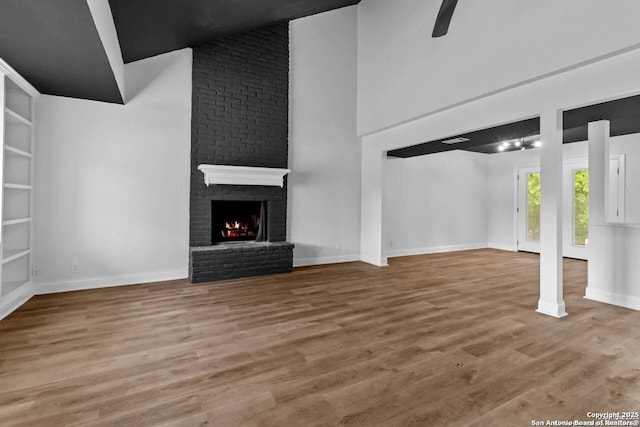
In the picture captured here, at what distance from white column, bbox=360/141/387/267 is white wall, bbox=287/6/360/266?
0.42 feet

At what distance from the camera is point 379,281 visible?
4602 mm

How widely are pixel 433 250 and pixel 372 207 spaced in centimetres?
229

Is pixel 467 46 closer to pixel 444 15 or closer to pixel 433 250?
A: pixel 444 15

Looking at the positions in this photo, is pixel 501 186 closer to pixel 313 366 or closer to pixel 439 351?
pixel 439 351

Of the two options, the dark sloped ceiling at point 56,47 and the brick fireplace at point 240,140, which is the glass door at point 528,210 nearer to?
the brick fireplace at point 240,140

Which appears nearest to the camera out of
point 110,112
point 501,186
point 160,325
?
point 160,325

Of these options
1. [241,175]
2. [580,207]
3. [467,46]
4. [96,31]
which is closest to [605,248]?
[467,46]

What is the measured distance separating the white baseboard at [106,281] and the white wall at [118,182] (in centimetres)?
1

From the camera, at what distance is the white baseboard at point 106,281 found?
3926mm

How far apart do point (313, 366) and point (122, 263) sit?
3.43 metres

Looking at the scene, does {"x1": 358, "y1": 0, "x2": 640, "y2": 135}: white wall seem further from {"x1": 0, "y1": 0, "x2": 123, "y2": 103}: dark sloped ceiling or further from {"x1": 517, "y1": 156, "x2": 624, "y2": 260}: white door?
{"x1": 0, "y1": 0, "x2": 123, "y2": 103}: dark sloped ceiling

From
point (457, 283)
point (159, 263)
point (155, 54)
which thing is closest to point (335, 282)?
point (457, 283)

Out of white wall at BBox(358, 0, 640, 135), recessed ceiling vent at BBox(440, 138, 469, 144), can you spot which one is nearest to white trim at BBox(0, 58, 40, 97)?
white wall at BBox(358, 0, 640, 135)

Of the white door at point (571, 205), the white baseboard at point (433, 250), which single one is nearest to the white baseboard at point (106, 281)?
the white baseboard at point (433, 250)
